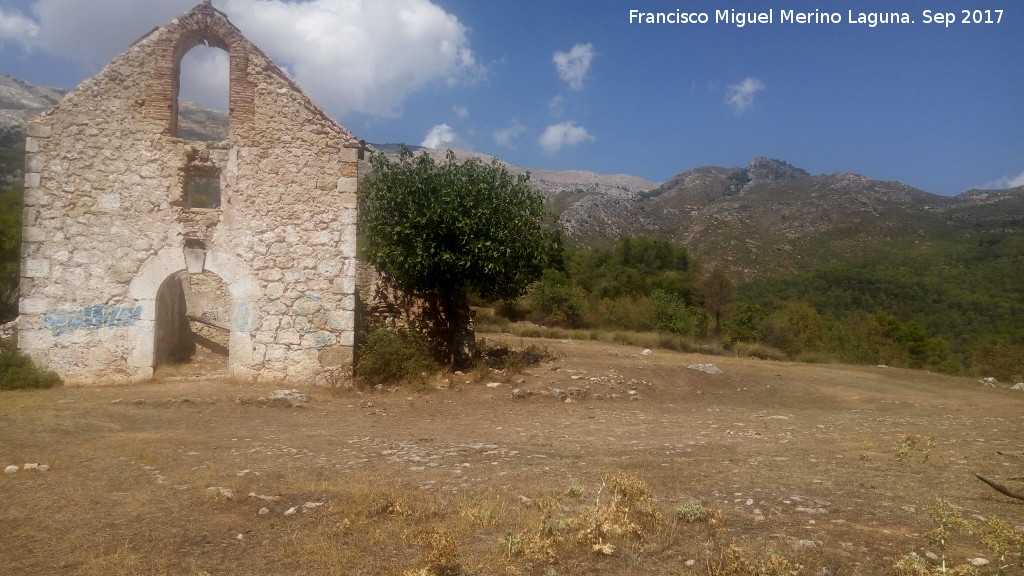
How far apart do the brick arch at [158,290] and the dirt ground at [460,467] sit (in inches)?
17.3

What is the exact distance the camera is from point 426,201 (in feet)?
37.8

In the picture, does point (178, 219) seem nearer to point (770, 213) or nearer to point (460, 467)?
point (460, 467)

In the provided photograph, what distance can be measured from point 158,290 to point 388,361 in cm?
377

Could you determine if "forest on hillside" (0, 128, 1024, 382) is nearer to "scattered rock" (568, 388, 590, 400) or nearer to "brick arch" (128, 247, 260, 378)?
"scattered rock" (568, 388, 590, 400)

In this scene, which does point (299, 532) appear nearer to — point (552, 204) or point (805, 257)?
point (805, 257)

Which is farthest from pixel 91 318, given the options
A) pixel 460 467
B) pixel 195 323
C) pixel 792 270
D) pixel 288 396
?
pixel 792 270

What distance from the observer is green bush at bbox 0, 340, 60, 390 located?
9.02 metres

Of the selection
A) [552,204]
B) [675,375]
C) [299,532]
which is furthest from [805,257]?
[299,532]

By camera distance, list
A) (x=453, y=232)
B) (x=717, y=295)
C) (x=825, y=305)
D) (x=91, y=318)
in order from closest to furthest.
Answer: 1. (x=91, y=318)
2. (x=453, y=232)
3. (x=717, y=295)
4. (x=825, y=305)

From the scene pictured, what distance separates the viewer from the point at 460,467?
560cm

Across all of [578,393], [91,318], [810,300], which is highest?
[810,300]

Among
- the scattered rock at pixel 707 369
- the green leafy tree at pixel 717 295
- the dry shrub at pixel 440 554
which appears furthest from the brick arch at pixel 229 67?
the green leafy tree at pixel 717 295

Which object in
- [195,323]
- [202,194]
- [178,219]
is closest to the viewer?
[178,219]

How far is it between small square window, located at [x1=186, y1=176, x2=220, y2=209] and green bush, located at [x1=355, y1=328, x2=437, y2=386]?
3.51 meters
